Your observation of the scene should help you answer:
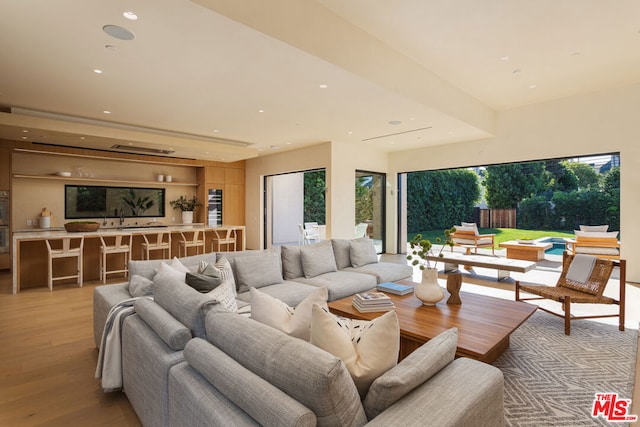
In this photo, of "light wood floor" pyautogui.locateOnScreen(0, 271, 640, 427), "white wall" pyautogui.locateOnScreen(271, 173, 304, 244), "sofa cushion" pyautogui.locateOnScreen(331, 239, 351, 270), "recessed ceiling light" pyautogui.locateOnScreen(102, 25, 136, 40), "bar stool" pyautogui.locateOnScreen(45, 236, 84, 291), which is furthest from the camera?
"white wall" pyautogui.locateOnScreen(271, 173, 304, 244)

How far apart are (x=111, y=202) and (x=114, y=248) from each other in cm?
288

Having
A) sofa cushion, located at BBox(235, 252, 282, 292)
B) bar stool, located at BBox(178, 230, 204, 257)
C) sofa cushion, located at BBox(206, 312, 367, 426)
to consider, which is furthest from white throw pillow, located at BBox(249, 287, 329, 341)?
bar stool, located at BBox(178, 230, 204, 257)

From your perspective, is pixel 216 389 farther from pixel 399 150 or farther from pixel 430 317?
pixel 399 150

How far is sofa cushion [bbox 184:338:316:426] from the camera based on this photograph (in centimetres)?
102

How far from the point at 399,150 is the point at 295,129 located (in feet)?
11.1

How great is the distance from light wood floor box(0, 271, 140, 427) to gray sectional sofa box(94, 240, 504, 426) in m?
0.25

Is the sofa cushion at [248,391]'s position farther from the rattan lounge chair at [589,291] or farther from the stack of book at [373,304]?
the rattan lounge chair at [589,291]

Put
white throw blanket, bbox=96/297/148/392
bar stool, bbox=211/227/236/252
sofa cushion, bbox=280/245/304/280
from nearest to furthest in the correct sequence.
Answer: white throw blanket, bbox=96/297/148/392
sofa cushion, bbox=280/245/304/280
bar stool, bbox=211/227/236/252

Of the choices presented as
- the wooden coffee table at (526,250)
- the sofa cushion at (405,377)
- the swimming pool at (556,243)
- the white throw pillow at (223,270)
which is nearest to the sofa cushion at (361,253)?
the white throw pillow at (223,270)

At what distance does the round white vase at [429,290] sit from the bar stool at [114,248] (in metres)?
4.91

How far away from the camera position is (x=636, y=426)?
6.54 feet

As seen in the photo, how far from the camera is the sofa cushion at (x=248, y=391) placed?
1.02 m

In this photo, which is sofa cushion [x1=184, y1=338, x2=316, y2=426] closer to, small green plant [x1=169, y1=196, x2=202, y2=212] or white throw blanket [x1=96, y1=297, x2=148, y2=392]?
white throw blanket [x1=96, y1=297, x2=148, y2=392]

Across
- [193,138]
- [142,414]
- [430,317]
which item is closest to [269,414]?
[142,414]
